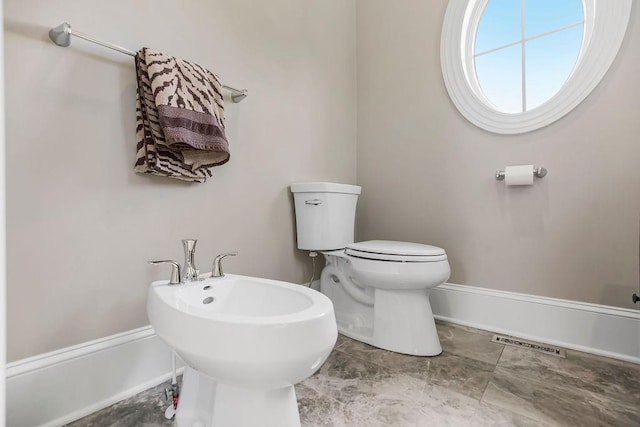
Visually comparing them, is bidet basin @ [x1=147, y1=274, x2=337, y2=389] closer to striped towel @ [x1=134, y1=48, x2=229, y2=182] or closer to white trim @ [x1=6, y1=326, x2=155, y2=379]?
white trim @ [x1=6, y1=326, x2=155, y2=379]

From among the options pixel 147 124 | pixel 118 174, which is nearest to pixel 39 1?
pixel 147 124

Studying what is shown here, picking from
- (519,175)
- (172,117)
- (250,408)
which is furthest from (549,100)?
(250,408)

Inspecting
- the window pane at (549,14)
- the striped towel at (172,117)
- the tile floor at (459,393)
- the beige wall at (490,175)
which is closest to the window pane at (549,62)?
the window pane at (549,14)

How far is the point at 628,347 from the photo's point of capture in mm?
1336

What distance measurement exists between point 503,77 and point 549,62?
0.66 feet

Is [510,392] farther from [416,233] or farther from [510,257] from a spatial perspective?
[416,233]

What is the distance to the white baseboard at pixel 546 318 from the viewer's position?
1352 millimetres

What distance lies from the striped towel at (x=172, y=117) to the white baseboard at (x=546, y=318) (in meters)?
1.43

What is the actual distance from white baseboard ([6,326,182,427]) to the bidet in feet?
0.99

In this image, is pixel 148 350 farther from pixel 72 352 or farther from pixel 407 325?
pixel 407 325

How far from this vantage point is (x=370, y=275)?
1441mm

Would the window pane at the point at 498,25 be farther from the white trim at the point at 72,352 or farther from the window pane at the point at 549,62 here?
the white trim at the point at 72,352

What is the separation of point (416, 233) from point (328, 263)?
0.55 metres

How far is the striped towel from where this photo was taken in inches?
41.3
